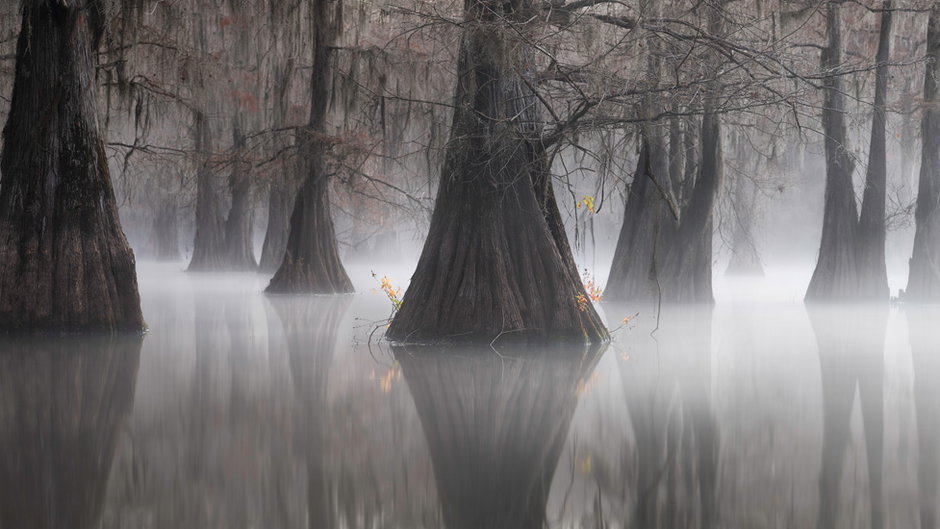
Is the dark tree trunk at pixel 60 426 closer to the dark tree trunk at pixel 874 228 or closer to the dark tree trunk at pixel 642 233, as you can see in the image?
the dark tree trunk at pixel 642 233

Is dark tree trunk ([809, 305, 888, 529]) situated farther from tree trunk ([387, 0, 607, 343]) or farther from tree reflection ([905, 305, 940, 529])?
tree trunk ([387, 0, 607, 343])

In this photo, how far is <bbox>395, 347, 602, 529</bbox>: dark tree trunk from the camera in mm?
4562

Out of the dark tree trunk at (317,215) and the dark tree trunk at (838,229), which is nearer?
the dark tree trunk at (838,229)

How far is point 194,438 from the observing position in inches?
235

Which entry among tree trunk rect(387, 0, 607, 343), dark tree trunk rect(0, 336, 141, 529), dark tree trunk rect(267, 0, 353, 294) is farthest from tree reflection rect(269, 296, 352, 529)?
tree trunk rect(387, 0, 607, 343)

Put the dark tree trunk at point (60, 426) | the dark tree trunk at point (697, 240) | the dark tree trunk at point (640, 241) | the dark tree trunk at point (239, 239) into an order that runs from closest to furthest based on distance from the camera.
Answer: the dark tree trunk at point (60, 426)
the dark tree trunk at point (697, 240)
the dark tree trunk at point (640, 241)
the dark tree trunk at point (239, 239)

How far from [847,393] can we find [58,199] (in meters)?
8.34

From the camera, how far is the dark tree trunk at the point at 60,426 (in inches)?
176

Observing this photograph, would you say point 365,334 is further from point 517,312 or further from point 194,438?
point 194,438

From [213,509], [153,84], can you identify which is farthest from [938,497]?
[153,84]

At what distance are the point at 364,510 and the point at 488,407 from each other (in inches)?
110

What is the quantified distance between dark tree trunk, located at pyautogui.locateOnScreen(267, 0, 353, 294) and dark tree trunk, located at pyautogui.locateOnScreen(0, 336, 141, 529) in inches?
342

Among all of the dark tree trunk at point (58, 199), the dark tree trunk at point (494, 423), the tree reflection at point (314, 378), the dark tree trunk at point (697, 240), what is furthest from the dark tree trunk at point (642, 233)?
the dark tree trunk at point (58, 199)

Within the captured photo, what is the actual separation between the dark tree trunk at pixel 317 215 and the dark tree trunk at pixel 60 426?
8.69m
